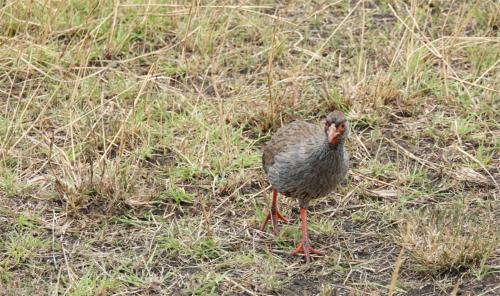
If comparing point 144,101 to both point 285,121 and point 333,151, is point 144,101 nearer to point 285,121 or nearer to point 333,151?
point 285,121

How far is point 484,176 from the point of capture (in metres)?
5.65

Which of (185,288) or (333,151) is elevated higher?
(333,151)

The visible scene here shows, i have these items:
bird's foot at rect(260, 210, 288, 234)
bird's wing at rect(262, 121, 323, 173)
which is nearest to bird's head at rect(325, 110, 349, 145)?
bird's wing at rect(262, 121, 323, 173)

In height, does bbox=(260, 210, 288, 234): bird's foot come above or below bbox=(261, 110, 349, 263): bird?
below

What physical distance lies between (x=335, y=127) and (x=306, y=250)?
64 centimetres

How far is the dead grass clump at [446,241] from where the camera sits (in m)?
4.71

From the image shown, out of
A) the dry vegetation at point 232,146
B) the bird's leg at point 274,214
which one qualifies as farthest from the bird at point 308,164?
the dry vegetation at point 232,146

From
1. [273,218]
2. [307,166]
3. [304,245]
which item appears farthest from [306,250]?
[307,166]

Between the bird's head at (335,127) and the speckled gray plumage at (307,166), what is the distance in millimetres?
50

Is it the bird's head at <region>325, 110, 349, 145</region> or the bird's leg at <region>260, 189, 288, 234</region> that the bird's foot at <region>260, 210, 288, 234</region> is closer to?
the bird's leg at <region>260, 189, 288, 234</region>

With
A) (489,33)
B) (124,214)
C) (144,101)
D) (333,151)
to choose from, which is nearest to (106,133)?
(144,101)

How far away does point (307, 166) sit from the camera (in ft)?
16.0

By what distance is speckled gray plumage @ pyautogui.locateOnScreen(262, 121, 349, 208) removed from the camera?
487 centimetres

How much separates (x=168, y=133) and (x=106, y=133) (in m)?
0.38
